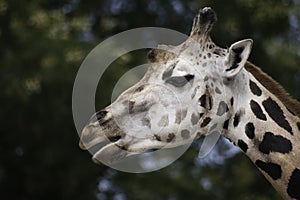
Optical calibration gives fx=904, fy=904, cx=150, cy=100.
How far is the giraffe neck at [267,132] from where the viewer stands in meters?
4.96

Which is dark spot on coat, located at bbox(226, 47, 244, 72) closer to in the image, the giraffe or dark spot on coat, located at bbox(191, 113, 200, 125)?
the giraffe

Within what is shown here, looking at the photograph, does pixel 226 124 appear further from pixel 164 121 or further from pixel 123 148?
pixel 123 148

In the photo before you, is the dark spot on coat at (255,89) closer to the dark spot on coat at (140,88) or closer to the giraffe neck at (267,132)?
the giraffe neck at (267,132)

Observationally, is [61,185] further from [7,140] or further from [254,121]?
[254,121]

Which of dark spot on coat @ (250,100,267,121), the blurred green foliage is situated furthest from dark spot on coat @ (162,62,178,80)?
the blurred green foliage

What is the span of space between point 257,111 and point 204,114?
0.30 meters

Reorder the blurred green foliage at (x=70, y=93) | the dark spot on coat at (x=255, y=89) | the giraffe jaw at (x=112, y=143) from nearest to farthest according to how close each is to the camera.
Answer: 1. the giraffe jaw at (x=112, y=143)
2. the dark spot on coat at (x=255, y=89)
3. the blurred green foliage at (x=70, y=93)

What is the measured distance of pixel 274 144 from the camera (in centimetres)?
500

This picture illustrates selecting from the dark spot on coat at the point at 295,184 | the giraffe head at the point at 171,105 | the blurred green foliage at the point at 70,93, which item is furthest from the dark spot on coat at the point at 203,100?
the blurred green foliage at the point at 70,93

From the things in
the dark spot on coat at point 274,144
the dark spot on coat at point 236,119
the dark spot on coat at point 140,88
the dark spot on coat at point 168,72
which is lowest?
the dark spot on coat at point 274,144

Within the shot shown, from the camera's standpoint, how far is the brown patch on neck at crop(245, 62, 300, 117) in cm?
524

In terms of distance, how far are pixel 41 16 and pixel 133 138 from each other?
16.0ft

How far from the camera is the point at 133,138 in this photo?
16.4 ft

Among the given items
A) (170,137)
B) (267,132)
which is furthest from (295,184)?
(170,137)
